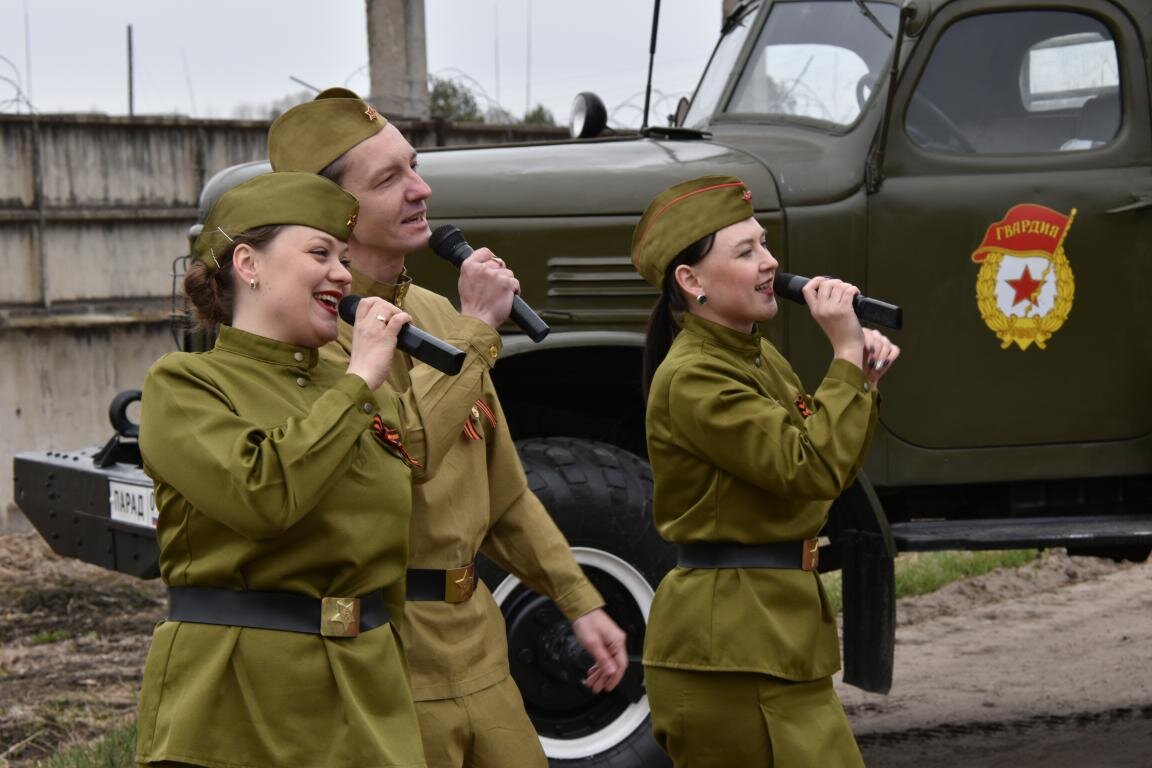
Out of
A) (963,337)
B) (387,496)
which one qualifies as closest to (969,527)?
(963,337)

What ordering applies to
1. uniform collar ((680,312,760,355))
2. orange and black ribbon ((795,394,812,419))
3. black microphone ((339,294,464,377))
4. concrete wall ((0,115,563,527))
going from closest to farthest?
black microphone ((339,294,464,377))
uniform collar ((680,312,760,355))
orange and black ribbon ((795,394,812,419))
concrete wall ((0,115,563,527))

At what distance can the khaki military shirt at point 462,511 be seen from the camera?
9.93 ft

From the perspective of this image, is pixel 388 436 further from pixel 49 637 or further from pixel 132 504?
pixel 49 637

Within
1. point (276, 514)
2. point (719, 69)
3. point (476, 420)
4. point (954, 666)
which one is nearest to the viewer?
point (276, 514)

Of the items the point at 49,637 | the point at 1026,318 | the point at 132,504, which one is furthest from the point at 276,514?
the point at 49,637

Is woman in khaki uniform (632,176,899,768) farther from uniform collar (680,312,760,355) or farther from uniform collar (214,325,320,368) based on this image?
uniform collar (214,325,320,368)

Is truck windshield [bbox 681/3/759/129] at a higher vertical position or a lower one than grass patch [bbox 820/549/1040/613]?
higher

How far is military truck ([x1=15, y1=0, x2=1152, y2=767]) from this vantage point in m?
5.16

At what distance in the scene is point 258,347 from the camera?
274cm

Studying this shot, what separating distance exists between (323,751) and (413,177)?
1.07 meters

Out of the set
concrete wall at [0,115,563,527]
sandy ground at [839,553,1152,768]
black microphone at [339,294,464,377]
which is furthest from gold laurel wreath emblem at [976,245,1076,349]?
concrete wall at [0,115,563,527]

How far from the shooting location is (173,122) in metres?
11.0

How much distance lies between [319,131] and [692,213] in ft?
2.51

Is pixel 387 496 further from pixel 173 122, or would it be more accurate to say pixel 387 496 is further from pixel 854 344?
pixel 173 122
